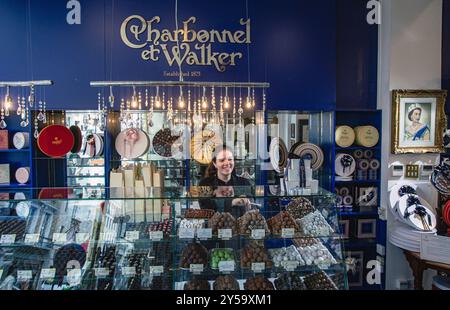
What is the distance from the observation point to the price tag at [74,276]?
276cm

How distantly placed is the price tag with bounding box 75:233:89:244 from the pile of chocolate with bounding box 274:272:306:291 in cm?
144

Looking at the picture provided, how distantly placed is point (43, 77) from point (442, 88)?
498 cm

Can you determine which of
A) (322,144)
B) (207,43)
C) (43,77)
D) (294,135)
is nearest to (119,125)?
(43,77)

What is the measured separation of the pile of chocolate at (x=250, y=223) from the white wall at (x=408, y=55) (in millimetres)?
2595

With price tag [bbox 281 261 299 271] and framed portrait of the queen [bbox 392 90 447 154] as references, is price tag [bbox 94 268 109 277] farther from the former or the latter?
framed portrait of the queen [bbox 392 90 447 154]

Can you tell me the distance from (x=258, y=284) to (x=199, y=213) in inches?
27.3

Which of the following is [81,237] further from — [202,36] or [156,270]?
[202,36]

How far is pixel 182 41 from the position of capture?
16.4 ft

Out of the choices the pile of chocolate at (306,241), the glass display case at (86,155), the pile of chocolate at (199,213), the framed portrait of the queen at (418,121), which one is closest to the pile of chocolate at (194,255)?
the pile of chocolate at (199,213)

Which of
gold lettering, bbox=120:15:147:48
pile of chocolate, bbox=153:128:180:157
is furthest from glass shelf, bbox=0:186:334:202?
gold lettering, bbox=120:15:147:48

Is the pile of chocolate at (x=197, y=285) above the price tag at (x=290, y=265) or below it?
below

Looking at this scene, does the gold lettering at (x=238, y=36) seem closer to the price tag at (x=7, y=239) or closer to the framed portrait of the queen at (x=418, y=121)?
the framed portrait of the queen at (x=418, y=121)

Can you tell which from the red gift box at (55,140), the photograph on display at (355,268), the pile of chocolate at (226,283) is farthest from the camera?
the photograph on display at (355,268)

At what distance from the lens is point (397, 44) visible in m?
4.89
